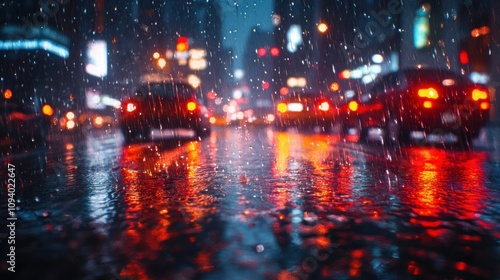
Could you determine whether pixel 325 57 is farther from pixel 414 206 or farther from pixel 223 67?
pixel 223 67

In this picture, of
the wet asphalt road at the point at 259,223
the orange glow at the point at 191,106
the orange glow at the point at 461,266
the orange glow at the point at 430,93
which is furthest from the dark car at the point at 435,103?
the orange glow at the point at 461,266

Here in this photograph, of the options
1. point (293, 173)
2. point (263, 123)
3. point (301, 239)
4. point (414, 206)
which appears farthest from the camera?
point (263, 123)

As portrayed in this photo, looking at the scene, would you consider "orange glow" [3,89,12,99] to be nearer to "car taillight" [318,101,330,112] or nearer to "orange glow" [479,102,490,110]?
"orange glow" [479,102,490,110]

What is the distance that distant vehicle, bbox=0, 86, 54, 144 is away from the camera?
1306 cm

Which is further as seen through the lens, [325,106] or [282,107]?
[282,107]

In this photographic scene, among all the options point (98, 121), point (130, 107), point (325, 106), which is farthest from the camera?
point (98, 121)

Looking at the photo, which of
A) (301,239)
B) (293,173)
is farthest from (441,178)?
(301,239)

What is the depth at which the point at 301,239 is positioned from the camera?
340 cm

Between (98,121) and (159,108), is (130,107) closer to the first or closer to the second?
(159,108)

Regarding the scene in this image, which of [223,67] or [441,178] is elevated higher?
[223,67]

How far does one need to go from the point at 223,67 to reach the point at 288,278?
114958 mm

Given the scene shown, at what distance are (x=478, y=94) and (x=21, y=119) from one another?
35.6ft

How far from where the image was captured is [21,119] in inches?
541

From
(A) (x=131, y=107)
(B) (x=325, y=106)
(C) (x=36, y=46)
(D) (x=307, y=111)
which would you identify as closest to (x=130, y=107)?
(A) (x=131, y=107)
